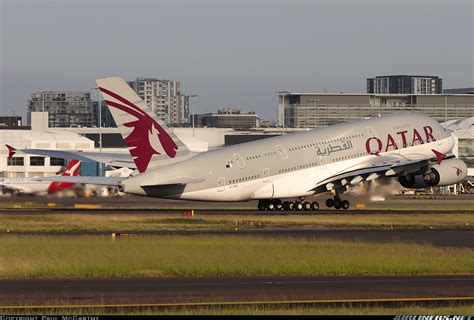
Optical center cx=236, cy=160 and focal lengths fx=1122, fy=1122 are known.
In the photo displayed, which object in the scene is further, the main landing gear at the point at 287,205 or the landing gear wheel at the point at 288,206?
the landing gear wheel at the point at 288,206

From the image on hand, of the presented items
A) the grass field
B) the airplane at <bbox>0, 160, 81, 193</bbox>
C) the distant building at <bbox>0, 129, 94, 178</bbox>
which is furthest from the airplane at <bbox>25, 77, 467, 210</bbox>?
the distant building at <bbox>0, 129, 94, 178</bbox>

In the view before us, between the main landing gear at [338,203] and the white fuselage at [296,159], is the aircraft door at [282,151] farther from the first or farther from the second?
the main landing gear at [338,203]

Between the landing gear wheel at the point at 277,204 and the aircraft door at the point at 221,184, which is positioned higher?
the aircraft door at the point at 221,184

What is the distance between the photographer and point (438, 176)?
79375 millimetres

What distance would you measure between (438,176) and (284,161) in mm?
11787

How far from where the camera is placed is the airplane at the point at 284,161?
66250 mm

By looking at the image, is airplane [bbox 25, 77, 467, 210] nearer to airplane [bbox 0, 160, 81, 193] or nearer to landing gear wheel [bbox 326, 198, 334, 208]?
landing gear wheel [bbox 326, 198, 334, 208]

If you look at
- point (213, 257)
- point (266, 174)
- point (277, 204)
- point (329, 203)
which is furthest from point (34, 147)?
point (213, 257)

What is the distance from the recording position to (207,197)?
7138cm

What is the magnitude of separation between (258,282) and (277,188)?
4047cm

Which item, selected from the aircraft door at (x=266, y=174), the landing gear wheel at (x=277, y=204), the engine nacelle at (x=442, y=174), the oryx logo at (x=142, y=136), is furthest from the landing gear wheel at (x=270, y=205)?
the oryx logo at (x=142, y=136)

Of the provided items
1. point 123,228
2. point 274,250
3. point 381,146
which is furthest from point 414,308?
point 381,146

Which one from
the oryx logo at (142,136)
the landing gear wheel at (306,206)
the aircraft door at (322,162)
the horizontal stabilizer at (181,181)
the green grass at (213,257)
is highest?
the oryx logo at (142,136)

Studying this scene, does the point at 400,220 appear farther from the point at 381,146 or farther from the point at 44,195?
the point at 44,195
